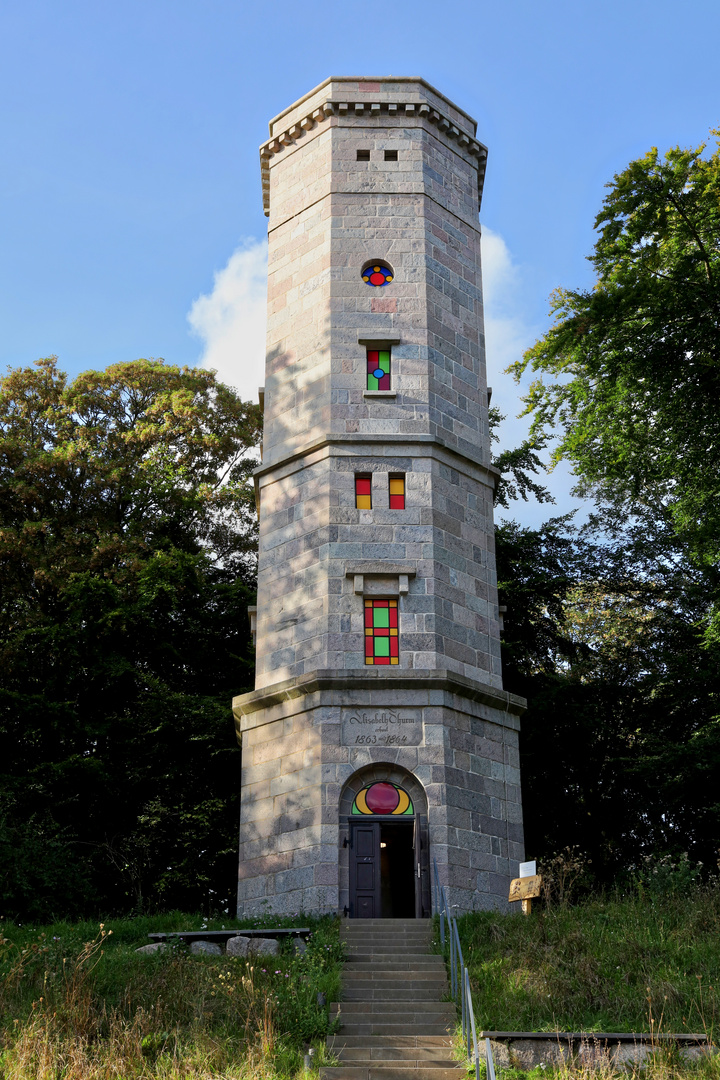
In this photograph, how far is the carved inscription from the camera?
18.6 m

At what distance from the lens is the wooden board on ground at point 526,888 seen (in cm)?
1539

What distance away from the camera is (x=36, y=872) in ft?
66.1

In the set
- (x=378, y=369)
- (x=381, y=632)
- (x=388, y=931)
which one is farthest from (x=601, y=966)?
(x=378, y=369)

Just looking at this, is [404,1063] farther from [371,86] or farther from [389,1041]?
[371,86]

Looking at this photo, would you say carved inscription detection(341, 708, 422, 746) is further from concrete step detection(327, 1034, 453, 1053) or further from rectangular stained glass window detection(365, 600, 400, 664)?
concrete step detection(327, 1034, 453, 1053)

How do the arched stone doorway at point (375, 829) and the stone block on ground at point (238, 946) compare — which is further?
the arched stone doorway at point (375, 829)

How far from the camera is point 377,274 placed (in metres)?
22.4

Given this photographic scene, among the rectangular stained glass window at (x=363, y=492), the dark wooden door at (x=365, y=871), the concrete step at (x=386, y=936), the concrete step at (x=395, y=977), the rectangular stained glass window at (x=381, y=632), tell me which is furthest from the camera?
the rectangular stained glass window at (x=363, y=492)

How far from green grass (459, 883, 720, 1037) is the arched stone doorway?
7.02ft

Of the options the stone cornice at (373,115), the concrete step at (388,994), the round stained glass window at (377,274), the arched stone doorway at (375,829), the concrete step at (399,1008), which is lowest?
the concrete step at (399,1008)

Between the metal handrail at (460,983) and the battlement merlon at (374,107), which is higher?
the battlement merlon at (374,107)

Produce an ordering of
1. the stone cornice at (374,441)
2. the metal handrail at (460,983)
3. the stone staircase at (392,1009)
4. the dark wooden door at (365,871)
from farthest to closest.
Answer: the stone cornice at (374,441), the dark wooden door at (365,871), the stone staircase at (392,1009), the metal handrail at (460,983)

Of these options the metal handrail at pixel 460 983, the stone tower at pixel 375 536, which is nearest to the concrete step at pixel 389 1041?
the metal handrail at pixel 460 983

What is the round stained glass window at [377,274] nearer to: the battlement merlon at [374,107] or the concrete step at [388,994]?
the battlement merlon at [374,107]
